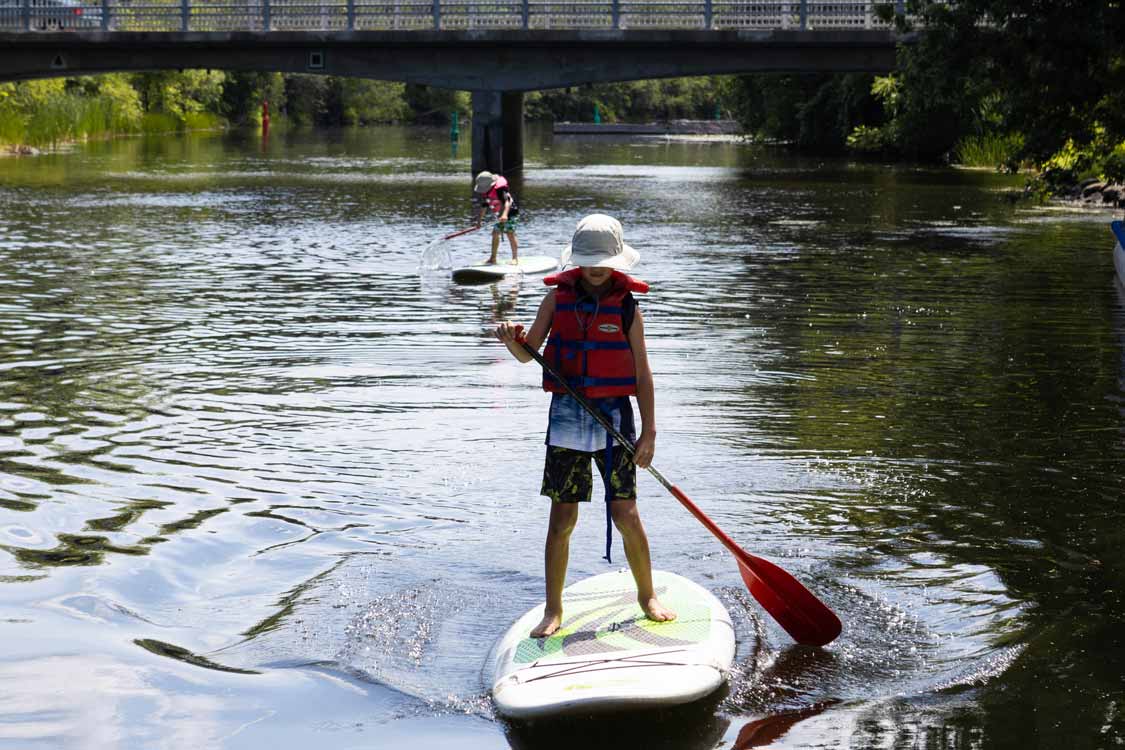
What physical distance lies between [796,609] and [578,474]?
110 cm

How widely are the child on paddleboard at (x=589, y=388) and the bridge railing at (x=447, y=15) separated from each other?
3931cm

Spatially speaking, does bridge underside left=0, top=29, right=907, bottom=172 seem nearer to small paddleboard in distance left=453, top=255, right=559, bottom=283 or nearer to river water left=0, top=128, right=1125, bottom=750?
river water left=0, top=128, right=1125, bottom=750

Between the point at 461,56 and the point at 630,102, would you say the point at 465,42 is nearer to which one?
the point at 461,56

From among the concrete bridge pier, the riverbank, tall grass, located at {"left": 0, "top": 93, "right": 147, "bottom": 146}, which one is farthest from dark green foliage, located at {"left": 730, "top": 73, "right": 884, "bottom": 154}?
tall grass, located at {"left": 0, "top": 93, "right": 147, "bottom": 146}

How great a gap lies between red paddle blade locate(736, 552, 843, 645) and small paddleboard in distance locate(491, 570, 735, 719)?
22 cm

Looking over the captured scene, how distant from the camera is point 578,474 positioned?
6.43 meters

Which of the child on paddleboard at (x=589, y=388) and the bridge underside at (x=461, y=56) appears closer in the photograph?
the child on paddleboard at (x=589, y=388)

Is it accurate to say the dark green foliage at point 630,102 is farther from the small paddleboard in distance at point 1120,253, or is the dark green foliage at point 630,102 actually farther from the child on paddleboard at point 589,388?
the child on paddleboard at point 589,388

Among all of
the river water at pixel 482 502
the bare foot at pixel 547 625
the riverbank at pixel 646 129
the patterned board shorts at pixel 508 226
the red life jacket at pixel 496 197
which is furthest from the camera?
the riverbank at pixel 646 129

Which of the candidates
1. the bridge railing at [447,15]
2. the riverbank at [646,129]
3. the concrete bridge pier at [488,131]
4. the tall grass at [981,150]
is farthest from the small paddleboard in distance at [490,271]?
the riverbank at [646,129]

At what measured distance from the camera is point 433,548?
26.2 feet

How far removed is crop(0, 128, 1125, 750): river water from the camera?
6043 millimetres

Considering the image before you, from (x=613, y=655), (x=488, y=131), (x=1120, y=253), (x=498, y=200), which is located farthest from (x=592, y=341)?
(x=488, y=131)

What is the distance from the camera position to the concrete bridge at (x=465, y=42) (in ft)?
148
